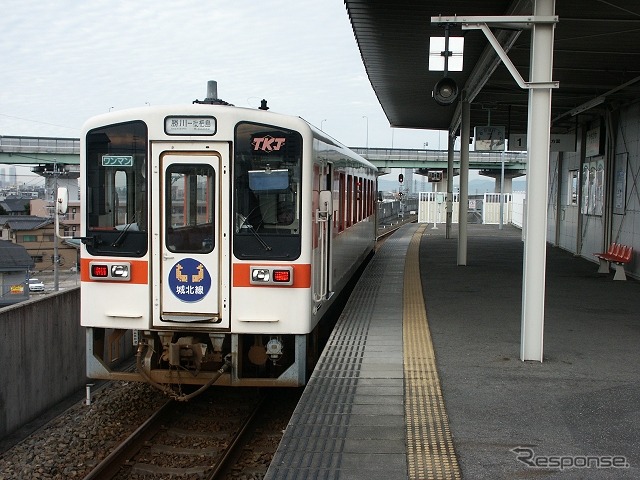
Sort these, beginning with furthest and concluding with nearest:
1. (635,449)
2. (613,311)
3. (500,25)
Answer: (613,311) → (500,25) → (635,449)

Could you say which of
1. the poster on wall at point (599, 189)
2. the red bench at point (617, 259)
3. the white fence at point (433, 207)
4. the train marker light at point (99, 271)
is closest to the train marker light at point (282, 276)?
the train marker light at point (99, 271)

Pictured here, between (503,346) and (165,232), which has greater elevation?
(165,232)

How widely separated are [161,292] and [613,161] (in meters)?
11.3

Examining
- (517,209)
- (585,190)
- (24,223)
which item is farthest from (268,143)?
(24,223)

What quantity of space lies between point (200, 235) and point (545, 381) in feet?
10.9

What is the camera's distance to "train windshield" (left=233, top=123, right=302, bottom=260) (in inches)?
254

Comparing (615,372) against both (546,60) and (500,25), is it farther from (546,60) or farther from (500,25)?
(500,25)

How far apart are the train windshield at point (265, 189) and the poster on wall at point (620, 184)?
31.5 feet

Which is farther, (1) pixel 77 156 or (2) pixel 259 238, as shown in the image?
(1) pixel 77 156

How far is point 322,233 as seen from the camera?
23.7 feet

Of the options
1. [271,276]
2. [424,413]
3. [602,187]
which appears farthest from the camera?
[602,187]

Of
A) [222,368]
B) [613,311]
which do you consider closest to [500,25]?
[222,368]

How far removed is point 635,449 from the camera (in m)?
4.51

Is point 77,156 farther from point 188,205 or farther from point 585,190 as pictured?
point 188,205
